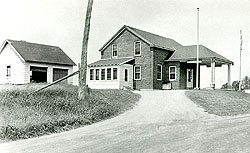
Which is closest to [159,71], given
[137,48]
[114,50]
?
[137,48]

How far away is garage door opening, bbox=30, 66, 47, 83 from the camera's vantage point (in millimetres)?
32941

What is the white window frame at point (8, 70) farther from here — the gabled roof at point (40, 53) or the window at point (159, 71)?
the window at point (159, 71)

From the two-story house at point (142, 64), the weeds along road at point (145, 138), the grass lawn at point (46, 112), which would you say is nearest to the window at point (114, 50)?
the two-story house at point (142, 64)

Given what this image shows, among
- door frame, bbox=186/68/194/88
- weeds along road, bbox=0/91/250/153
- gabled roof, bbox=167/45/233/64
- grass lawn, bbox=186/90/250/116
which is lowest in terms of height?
weeds along road, bbox=0/91/250/153

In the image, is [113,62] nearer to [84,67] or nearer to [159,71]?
[159,71]

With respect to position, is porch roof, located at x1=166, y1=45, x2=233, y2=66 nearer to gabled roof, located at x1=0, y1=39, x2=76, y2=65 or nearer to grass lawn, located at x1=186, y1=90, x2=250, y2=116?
grass lawn, located at x1=186, y1=90, x2=250, y2=116

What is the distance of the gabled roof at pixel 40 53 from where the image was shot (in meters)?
32.6

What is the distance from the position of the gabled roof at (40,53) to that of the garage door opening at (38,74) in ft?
3.03

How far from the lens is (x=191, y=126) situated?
12375 millimetres

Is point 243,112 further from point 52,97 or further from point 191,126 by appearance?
point 52,97

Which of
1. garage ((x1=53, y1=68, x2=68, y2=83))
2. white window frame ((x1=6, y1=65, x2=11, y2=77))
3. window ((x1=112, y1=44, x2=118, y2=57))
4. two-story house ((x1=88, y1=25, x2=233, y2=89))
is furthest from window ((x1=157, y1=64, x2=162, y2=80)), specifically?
white window frame ((x1=6, y1=65, x2=11, y2=77))

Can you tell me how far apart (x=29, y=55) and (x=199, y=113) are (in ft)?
70.3

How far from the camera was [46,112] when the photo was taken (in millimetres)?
12945

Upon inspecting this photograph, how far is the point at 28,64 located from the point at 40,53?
288 cm
